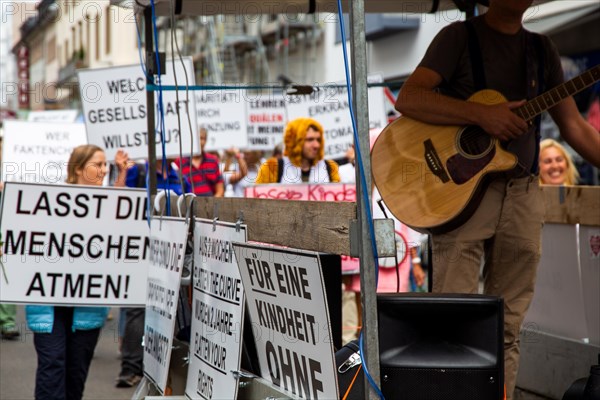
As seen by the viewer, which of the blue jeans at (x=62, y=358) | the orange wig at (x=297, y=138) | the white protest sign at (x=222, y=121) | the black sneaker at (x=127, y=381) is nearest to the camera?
the blue jeans at (x=62, y=358)

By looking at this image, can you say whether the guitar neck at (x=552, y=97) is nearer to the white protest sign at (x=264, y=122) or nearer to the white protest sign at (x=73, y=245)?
the white protest sign at (x=73, y=245)

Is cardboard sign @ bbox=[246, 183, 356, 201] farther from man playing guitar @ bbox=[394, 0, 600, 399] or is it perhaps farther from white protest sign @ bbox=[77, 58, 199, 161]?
man playing guitar @ bbox=[394, 0, 600, 399]

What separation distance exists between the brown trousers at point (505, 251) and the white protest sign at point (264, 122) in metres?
10.3

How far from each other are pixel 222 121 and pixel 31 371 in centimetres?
646

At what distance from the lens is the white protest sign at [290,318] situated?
341cm

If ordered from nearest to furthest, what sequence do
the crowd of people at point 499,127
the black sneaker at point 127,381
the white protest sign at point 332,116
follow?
the crowd of people at point 499,127, the black sneaker at point 127,381, the white protest sign at point 332,116

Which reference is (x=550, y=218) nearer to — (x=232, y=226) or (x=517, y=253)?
(x=517, y=253)

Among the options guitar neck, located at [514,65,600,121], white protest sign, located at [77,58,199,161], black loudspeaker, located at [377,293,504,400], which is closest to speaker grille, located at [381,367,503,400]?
black loudspeaker, located at [377,293,504,400]

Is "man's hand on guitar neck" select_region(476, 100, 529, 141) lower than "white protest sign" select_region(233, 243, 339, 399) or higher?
higher

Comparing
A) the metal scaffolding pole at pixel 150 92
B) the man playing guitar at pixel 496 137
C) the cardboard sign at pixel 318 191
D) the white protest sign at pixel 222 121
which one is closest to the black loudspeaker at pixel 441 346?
the man playing guitar at pixel 496 137

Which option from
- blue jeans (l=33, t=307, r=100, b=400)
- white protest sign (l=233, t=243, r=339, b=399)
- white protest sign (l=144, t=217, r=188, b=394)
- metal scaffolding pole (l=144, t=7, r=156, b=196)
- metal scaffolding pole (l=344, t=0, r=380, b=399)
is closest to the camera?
metal scaffolding pole (l=344, t=0, r=380, b=399)

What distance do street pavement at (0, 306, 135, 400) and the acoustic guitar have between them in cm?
362

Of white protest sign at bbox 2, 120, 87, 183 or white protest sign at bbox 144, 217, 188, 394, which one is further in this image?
white protest sign at bbox 2, 120, 87, 183

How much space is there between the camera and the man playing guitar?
179 inches
